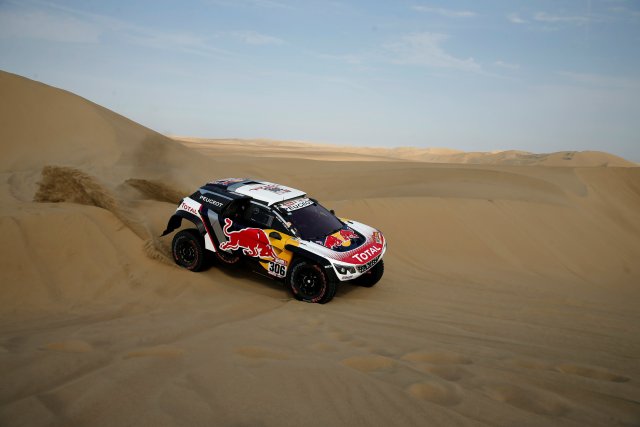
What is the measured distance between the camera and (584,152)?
168 ft

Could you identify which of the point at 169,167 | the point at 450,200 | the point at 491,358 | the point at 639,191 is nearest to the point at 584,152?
the point at 639,191

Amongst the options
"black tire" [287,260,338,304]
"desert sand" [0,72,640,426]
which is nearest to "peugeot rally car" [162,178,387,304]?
"black tire" [287,260,338,304]

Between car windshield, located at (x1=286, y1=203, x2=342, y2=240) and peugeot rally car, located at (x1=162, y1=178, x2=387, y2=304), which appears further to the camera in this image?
car windshield, located at (x1=286, y1=203, x2=342, y2=240)

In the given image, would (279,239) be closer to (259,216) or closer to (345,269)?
(259,216)

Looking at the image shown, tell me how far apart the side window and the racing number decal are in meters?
0.65

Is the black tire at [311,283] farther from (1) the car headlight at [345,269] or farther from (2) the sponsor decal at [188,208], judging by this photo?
(2) the sponsor decal at [188,208]

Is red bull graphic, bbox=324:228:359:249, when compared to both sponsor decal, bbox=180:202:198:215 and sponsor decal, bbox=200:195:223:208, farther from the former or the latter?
sponsor decal, bbox=180:202:198:215

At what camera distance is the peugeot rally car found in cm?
709

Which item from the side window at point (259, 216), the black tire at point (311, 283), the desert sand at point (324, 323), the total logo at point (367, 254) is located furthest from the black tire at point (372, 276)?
the side window at point (259, 216)

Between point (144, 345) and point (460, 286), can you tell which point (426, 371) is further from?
point (460, 286)

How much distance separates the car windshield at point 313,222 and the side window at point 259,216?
0.32m

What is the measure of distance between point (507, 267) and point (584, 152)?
47605mm

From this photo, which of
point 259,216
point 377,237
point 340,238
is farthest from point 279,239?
point 377,237

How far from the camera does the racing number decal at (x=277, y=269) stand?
7344mm
